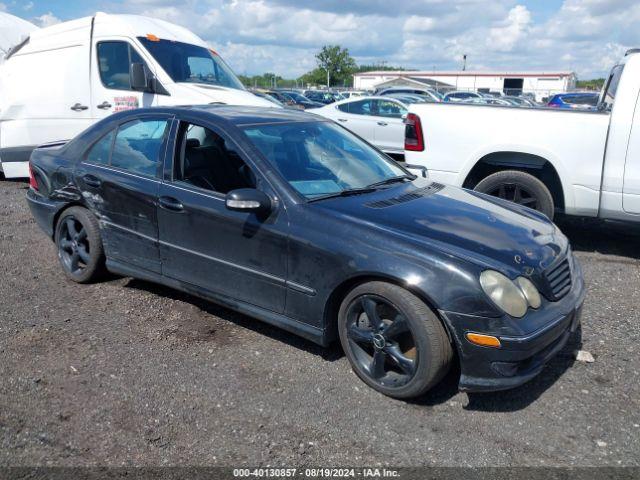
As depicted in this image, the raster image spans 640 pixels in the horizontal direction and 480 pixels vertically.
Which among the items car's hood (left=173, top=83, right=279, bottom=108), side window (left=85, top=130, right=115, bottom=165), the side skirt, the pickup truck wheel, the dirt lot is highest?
car's hood (left=173, top=83, right=279, bottom=108)

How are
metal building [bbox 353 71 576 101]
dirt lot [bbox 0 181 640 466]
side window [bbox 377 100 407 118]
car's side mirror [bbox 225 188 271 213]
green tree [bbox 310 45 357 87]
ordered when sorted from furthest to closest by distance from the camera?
1. green tree [bbox 310 45 357 87]
2. metal building [bbox 353 71 576 101]
3. side window [bbox 377 100 407 118]
4. car's side mirror [bbox 225 188 271 213]
5. dirt lot [bbox 0 181 640 466]

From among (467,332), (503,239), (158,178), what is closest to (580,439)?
(467,332)

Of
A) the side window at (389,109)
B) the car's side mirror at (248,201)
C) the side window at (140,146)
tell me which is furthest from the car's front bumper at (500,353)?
the side window at (389,109)

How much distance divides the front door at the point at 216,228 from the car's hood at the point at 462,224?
0.46m

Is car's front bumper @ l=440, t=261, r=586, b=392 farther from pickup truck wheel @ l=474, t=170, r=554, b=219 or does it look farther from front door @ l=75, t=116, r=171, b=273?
pickup truck wheel @ l=474, t=170, r=554, b=219

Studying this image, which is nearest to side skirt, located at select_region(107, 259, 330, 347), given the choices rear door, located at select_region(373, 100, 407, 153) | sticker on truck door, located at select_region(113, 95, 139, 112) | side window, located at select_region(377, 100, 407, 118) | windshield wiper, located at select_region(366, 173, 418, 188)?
windshield wiper, located at select_region(366, 173, 418, 188)

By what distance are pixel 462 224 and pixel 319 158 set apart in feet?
3.89

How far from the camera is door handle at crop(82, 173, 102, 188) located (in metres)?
4.59

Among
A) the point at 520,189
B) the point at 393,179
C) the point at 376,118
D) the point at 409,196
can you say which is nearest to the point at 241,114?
the point at 393,179

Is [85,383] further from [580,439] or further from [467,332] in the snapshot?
[580,439]

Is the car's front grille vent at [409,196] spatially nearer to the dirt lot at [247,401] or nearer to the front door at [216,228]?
the front door at [216,228]

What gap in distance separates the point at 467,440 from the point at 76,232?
3601mm

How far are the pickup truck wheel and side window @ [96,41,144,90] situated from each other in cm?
518

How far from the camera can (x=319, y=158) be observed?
4156 millimetres
